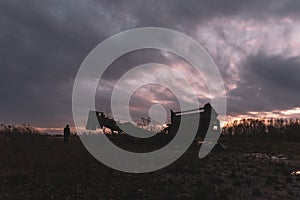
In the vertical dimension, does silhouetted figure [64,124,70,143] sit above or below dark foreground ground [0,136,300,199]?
above

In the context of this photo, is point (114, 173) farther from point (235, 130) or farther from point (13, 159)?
point (235, 130)

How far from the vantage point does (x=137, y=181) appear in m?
12.6

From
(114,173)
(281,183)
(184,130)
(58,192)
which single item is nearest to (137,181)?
(114,173)

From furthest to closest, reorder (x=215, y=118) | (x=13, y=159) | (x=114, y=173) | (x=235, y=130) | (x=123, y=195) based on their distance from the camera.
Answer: (x=235, y=130) → (x=215, y=118) → (x=13, y=159) → (x=114, y=173) → (x=123, y=195)

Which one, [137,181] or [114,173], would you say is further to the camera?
[114,173]

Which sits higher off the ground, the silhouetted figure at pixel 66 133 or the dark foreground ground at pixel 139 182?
the silhouetted figure at pixel 66 133

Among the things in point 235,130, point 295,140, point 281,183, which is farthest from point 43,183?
point 235,130

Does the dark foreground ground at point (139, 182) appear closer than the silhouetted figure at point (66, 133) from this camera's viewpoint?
Yes

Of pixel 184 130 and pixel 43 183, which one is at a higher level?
pixel 184 130

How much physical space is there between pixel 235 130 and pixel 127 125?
32.2 m

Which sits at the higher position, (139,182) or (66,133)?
→ (66,133)

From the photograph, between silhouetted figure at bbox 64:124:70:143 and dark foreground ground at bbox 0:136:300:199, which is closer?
dark foreground ground at bbox 0:136:300:199

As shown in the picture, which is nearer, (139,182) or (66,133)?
(139,182)

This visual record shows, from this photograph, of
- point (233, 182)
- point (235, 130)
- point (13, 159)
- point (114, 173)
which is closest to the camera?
point (233, 182)
